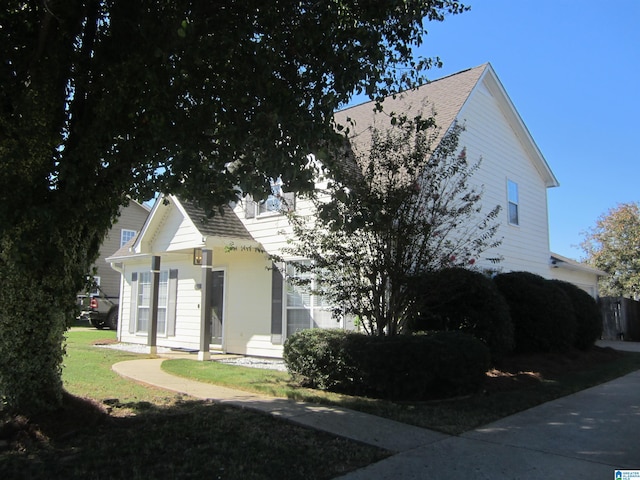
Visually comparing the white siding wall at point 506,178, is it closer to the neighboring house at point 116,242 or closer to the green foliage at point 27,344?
the green foliage at point 27,344

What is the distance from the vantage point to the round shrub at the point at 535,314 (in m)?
11.3

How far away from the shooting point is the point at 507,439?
5.58 m

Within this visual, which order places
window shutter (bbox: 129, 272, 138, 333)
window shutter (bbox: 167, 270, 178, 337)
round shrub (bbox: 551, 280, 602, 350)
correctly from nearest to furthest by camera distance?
round shrub (bbox: 551, 280, 602, 350) < window shutter (bbox: 167, 270, 178, 337) < window shutter (bbox: 129, 272, 138, 333)

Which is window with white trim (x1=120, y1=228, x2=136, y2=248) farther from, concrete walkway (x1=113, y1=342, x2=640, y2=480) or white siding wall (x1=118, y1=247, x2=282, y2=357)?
concrete walkway (x1=113, y1=342, x2=640, y2=480)

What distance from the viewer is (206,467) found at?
14.9 feet

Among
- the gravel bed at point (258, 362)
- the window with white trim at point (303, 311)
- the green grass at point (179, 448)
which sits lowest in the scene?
the gravel bed at point (258, 362)

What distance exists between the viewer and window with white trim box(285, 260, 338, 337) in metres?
11.8

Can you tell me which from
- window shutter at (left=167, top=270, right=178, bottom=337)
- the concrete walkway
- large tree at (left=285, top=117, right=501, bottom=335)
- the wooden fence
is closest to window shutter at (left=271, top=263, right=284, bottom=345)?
large tree at (left=285, top=117, right=501, bottom=335)

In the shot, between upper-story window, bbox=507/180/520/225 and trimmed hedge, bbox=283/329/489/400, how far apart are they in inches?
314

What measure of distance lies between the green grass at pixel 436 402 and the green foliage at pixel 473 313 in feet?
3.46

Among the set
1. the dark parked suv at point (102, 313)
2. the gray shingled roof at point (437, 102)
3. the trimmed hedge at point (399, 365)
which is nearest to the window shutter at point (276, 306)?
the gray shingled roof at point (437, 102)

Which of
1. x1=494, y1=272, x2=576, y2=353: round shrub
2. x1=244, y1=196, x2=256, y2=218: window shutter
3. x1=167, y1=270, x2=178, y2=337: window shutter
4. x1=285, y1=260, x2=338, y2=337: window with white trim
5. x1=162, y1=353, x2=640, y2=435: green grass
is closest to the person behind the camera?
x1=162, y1=353, x2=640, y2=435: green grass

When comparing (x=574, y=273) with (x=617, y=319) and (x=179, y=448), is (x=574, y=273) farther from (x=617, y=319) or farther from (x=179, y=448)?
(x=179, y=448)

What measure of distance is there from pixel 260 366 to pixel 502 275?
6.10m
